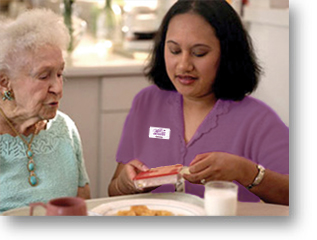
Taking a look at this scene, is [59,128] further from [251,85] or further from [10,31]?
[251,85]

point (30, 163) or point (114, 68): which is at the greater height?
point (114, 68)

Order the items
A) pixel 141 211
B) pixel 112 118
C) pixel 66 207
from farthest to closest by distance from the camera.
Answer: pixel 112 118, pixel 141 211, pixel 66 207

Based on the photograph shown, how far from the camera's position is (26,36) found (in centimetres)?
106

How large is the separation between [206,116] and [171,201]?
0.20 meters

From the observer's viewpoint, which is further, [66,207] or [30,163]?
[30,163]

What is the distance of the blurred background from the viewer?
1128 millimetres

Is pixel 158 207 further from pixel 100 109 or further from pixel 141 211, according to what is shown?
pixel 100 109

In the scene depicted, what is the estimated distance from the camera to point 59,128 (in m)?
1.16

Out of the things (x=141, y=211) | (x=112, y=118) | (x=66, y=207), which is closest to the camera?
(x=66, y=207)

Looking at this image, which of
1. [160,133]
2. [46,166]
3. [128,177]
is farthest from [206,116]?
[46,166]

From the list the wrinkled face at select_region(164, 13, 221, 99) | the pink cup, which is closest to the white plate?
the pink cup

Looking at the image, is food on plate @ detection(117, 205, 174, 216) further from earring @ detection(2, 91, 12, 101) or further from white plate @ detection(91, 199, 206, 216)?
earring @ detection(2, 91, 12, 101)

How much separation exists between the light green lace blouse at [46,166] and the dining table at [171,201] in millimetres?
46

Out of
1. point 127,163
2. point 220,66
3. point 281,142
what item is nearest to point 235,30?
point 220,66
